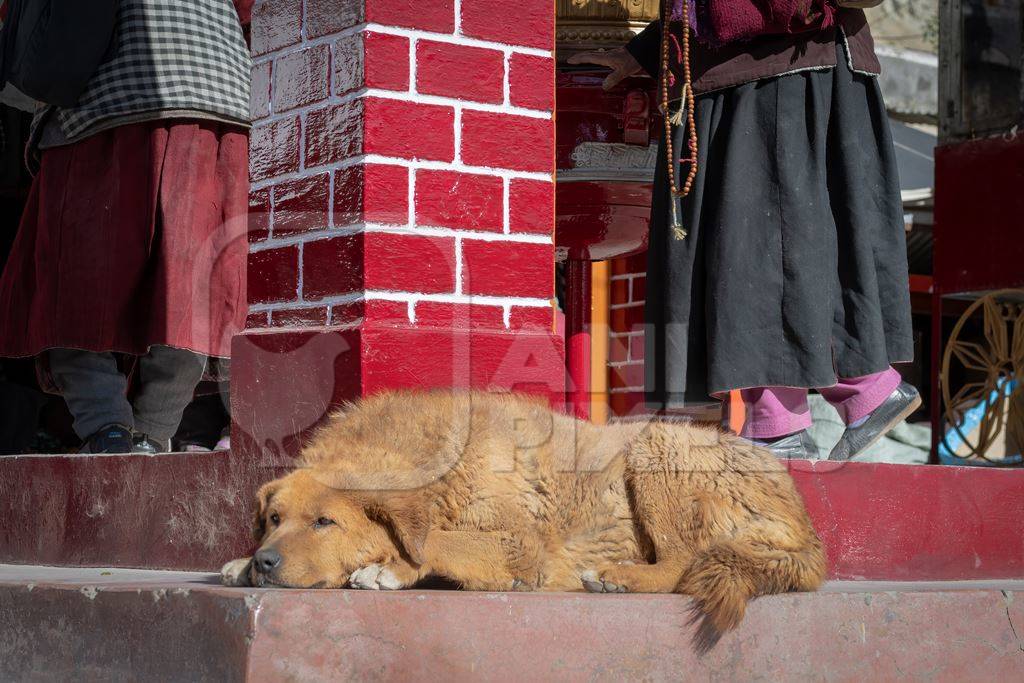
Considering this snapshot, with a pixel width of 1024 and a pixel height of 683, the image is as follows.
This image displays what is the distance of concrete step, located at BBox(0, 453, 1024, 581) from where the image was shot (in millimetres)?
3277

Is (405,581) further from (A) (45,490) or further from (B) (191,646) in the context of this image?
(A) (45,490)

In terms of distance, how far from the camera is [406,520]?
267cm

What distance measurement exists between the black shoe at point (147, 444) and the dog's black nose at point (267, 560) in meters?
1.75

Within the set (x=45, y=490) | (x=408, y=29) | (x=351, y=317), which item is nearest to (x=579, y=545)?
(x=351, y=317)

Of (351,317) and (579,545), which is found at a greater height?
(351,317)

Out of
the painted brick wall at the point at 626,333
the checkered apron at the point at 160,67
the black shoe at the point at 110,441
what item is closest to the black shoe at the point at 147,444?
the black shoe at the point at 110,441

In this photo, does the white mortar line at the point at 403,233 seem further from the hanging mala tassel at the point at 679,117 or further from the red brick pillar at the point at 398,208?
the hanging mala tassel at the point at 679,117

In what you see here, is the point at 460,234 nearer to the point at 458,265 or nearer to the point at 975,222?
the point at 458,265

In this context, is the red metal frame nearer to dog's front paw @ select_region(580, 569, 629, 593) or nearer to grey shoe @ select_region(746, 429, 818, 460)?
grey shoe @ select_region(746, 429, 818, 460)

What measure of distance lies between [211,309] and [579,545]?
1876 millimetres

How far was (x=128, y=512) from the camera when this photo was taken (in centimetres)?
358

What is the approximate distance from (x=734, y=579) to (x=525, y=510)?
1.53 ft

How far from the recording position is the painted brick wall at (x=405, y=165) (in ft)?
9.82

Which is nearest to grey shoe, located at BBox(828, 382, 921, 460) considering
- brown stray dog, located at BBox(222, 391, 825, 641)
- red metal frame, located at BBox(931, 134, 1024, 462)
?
brown stray dog, located at BBox(222, 391, 825, 641)
